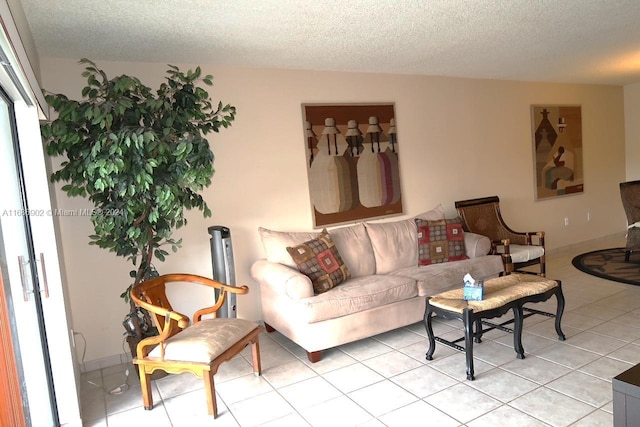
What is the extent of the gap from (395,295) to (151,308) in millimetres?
1844

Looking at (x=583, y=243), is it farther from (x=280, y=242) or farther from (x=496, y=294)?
(x=280, y=242)

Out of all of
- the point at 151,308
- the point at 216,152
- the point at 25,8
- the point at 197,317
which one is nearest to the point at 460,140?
the point at 216,152

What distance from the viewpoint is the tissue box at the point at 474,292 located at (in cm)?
301

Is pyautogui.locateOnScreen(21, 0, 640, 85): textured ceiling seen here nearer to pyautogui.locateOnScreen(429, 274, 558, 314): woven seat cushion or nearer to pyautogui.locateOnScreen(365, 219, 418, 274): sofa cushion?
pyautogui.locateOnScreen(365, 219, 418, 274): sofa cushion

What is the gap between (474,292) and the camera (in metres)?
3.03

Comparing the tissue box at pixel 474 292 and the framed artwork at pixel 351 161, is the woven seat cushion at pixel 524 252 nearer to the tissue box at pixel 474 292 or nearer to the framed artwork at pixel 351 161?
the framed artwork at pixel 351 161

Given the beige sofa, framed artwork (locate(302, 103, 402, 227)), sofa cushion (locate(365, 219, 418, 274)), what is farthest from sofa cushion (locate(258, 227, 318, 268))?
sofa cushion (locate(365, 219, 418, 274))

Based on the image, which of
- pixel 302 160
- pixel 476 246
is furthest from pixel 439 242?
pixel 302 160

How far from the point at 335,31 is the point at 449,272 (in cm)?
217

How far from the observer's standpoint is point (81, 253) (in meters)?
3.39

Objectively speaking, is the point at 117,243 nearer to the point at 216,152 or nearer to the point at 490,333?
the point at 216,152

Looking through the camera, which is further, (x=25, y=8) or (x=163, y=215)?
(x=163, y=215)

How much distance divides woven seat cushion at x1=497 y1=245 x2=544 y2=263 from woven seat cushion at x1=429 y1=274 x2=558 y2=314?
3.83 feet

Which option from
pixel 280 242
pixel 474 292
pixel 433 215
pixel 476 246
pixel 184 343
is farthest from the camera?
pixel 433 215
